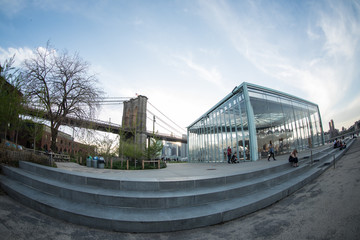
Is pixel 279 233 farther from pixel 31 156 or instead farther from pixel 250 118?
pixel 250 118

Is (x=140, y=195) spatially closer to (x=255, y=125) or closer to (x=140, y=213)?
(x=140, y=213)

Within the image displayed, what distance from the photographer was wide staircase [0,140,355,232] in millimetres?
2830

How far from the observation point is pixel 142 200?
10.8 ft

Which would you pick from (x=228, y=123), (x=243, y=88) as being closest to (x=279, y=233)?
(x=243, y=88)

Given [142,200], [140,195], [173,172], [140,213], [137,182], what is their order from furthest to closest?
[173,172], [137,182], [140,195], [142,200], [140,213]

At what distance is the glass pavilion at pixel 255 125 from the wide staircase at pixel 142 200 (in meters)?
8.59

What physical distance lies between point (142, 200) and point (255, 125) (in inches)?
568

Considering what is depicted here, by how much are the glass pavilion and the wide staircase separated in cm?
859

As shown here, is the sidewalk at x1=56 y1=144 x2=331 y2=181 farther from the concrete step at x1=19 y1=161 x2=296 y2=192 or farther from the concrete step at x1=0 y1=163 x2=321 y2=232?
the concrete step at x1=0 y1=163 x2=321 y2=232

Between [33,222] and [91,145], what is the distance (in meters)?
11.0

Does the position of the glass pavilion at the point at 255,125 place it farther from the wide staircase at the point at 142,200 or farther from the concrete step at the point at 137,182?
the concrete step at the point at 137,182

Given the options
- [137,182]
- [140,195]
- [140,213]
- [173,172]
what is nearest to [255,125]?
[173,172]

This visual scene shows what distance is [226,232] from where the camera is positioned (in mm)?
2738

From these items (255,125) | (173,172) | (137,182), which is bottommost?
(173,172)
